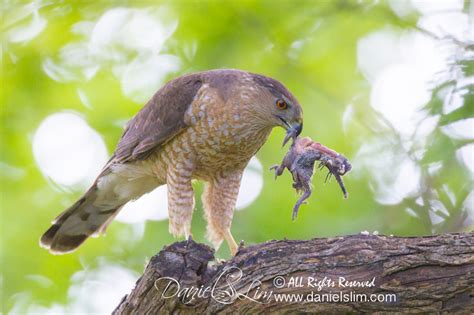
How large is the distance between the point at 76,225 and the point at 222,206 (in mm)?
1541

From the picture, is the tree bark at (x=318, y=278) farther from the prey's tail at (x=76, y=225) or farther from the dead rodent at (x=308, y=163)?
the prey's tail at (x=76, y=225)

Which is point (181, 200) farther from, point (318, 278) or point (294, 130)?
point (318, 278)

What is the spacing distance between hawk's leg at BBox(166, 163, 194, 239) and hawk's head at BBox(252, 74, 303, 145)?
82 cm

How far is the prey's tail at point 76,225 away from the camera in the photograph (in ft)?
22.1

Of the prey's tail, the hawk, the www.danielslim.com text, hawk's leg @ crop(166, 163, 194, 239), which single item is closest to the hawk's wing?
the hawk

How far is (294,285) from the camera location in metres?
3.94

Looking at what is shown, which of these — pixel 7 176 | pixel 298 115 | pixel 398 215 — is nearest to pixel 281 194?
pixel 398 215

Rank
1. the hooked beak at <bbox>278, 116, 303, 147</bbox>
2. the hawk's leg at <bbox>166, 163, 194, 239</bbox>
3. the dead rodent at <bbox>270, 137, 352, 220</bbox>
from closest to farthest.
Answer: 1. the dead rodent at <bbox>270, 137, 352, 220</bbox>
2. the hooked beak at <bbox>278, 116, 303, 147</bbox>
3. the hawk's leg at <bbox>166, 163, 194, 239</bbox>

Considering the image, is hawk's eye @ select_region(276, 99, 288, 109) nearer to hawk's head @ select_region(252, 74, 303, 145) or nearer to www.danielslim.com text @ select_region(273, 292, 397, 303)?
hawk's head @ select_region(252, 74, 303, 145)

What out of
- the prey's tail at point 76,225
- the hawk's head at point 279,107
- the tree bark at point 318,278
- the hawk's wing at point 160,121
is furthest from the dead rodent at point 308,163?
the prey's tail at point 76,225

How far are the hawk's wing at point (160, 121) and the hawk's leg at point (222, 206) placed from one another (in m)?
0.62

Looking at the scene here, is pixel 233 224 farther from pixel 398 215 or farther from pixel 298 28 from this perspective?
pixel 298 28

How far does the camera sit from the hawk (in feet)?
18.9

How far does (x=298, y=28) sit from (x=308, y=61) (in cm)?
39
